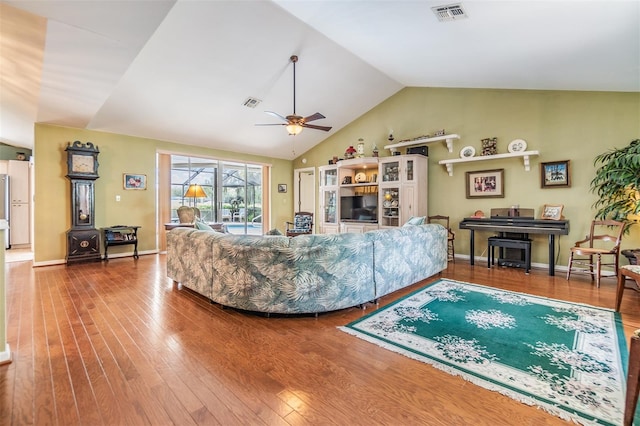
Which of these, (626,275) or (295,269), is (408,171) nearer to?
(626,275)

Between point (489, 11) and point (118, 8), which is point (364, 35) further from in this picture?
point (118, 8)

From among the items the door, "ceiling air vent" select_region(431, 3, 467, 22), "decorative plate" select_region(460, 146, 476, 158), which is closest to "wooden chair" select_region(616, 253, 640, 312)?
"ceiling air vent" select_region(431, 3, 467, 22)

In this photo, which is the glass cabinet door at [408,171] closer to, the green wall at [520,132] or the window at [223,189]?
the green wall at [520,132]

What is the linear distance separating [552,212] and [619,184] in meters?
0.97

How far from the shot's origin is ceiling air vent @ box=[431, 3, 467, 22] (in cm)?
302

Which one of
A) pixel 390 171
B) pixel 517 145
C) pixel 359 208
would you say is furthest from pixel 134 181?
pixel 517 145

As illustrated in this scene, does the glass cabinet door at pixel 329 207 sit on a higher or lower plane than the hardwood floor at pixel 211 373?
higher

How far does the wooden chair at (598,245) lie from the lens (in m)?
4.12

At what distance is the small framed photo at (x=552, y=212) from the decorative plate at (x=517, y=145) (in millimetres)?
1065

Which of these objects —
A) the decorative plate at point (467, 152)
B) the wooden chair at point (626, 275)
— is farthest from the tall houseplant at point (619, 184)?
the decorative plate at point (467, 152)

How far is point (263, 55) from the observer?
4.50 metres

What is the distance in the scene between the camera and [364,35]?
4113mm

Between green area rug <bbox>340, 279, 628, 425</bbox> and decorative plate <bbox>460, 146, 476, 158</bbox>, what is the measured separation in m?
3.08

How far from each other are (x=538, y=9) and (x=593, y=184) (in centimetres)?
317
